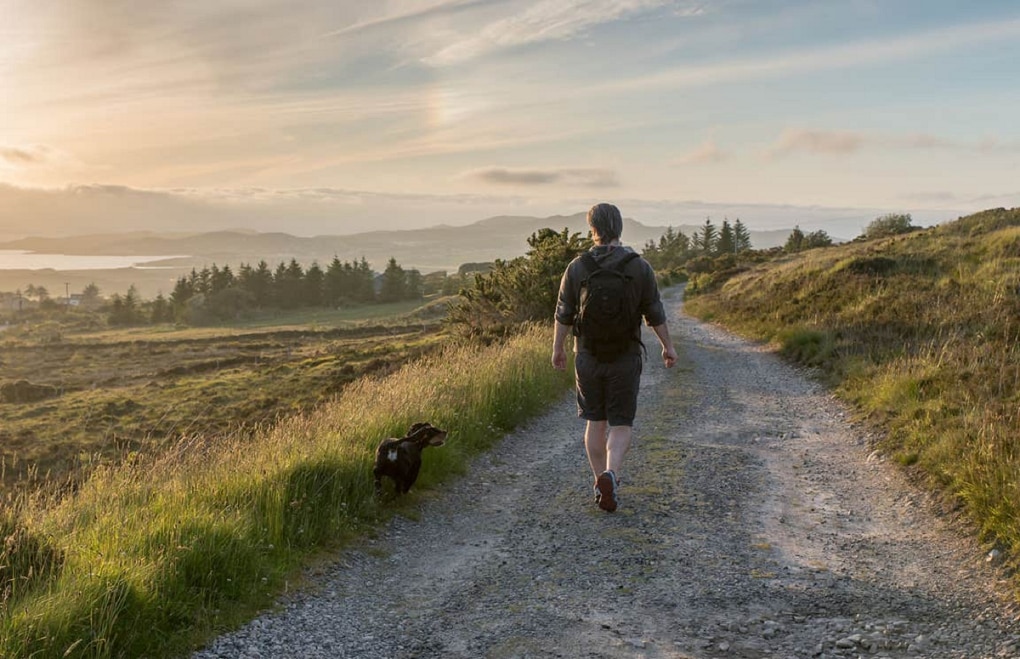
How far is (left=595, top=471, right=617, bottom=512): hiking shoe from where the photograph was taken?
5703 mm

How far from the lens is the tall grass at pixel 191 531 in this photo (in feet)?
11.2

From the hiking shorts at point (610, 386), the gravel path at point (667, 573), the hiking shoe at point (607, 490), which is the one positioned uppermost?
the hiking shorts at point (610, 386)

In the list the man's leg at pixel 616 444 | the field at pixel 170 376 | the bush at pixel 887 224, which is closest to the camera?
the man's leg at pixel 616 444

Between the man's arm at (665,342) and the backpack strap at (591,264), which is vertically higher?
the backpack strap at (591,264)

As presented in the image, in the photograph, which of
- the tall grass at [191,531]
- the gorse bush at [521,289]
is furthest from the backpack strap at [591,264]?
the gorse bush at [521,289]

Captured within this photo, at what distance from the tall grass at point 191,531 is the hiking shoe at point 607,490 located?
1791 mm

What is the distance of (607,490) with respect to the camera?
571cm

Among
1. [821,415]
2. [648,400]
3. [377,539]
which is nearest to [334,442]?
[377,539]

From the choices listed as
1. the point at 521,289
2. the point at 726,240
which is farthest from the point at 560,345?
the point at 726,240

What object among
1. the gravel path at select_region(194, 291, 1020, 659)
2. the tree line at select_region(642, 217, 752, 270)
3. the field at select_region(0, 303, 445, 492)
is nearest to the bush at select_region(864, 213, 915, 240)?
the tree line at select_region(642, 217, 752, 270)

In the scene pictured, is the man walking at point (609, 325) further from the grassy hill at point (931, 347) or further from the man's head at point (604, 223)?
the grassy hill at point (931, 347)

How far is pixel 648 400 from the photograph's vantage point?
1096cm

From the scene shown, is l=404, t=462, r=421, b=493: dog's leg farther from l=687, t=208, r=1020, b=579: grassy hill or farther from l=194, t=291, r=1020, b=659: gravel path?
l=687, t=208, r=1020, b=579: grassy hill

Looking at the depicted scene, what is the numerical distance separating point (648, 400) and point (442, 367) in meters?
3.37
